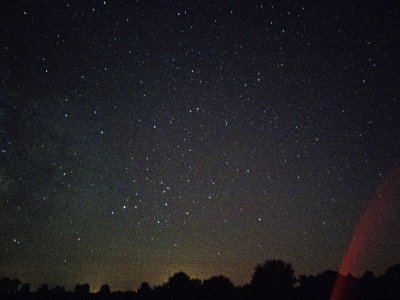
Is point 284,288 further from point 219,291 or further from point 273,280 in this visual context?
point 219,291

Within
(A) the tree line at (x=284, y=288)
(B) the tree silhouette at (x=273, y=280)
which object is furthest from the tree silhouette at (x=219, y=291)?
(B) the tree silhouette at (x=273, y=280)

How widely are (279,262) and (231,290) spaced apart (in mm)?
7224

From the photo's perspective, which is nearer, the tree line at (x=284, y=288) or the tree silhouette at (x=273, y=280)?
the tree line at (x=284, y=288)

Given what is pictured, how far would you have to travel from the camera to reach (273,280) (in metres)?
37.3

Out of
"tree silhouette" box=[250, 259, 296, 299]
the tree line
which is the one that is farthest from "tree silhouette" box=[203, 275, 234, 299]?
"tree silhouette" box=[250, 259, 296, 299]

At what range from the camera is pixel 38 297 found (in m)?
39.0

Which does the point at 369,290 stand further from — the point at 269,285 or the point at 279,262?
the point at 279,262

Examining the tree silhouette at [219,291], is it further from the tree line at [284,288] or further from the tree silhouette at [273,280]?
the tree silhouette at [273,280]

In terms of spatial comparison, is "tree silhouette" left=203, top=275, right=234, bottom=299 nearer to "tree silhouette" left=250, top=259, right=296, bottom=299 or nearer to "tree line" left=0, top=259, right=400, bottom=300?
"tree line" left=0, top=259, right=400, bottom=300

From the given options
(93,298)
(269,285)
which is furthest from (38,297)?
(269,285)

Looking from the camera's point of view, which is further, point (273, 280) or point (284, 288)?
point (273, 280)

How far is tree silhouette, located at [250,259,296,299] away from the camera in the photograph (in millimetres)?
33125

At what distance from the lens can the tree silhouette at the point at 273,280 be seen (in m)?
33.1

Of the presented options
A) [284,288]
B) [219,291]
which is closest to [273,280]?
[284,288]
